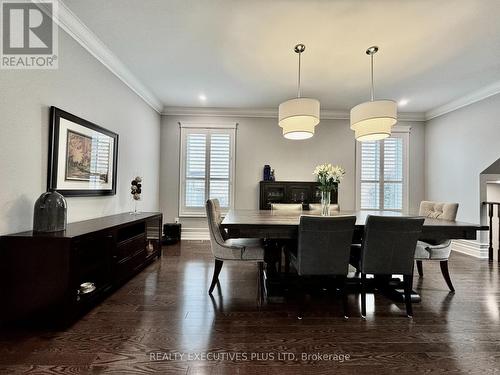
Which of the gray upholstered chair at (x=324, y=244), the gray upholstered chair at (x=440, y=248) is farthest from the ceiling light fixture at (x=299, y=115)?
the gray upholstered chair at (x=440, y=248)

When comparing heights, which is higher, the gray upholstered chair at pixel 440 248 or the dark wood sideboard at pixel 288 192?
the dark wood sideboard at pixel 288 192

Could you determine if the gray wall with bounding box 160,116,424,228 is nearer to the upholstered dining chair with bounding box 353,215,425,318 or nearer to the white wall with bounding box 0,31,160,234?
the white wall with bounding box 0,31,160,234

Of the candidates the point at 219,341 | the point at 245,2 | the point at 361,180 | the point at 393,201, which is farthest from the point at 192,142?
the point at 393,201

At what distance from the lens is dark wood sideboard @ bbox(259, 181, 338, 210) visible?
521cm

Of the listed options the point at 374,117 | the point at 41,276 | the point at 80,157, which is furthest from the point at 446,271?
the point at 80,157

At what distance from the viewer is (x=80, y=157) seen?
2.79 m

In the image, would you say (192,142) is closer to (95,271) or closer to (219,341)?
(95,271)

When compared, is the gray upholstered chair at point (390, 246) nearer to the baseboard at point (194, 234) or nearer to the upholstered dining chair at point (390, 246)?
the upholstered dining chair at point (390, 246)

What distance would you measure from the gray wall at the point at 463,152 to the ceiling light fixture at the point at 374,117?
2.58m

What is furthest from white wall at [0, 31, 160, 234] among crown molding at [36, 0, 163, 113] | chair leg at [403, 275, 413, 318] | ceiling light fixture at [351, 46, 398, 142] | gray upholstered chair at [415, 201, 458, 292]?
gray upholstered chair at [415, 201, 458, 292]

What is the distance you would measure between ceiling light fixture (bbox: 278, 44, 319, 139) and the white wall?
7.57 feet

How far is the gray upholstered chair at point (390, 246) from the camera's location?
2.08 m

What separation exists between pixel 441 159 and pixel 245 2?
5.00 meters

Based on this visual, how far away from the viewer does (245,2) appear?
230 cm
